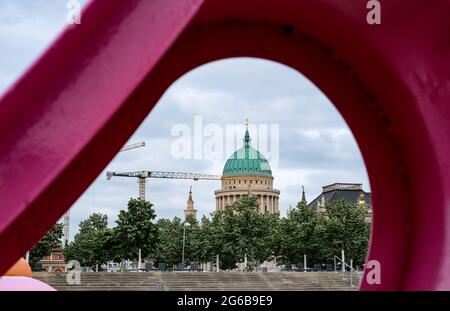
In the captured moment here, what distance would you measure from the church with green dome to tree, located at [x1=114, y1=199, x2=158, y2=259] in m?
59.6

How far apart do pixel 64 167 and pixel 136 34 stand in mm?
1170

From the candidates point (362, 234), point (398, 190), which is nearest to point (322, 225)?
point (362, 234)

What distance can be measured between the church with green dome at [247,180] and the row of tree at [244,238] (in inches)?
1621

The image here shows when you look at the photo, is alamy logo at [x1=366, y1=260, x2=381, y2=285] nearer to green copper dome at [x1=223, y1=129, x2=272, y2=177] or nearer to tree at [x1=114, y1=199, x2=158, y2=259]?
tree at [x1=114, y1=199, x2=158, y2=259]

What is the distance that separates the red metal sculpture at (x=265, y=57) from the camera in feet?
15.2

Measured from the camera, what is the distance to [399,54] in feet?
18.5

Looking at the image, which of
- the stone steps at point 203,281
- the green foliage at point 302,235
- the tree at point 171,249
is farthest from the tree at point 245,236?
the stone steps at point 203,281

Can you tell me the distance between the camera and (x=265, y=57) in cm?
668

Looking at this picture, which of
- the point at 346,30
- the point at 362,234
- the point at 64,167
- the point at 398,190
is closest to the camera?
the point at 64,167

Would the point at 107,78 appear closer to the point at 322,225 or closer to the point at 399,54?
the point at 399,54

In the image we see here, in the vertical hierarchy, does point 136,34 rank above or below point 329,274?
above

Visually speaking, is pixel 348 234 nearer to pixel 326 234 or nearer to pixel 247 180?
pixel 326 234

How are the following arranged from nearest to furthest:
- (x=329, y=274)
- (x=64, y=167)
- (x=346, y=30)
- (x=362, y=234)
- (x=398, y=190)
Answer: (x=64, y=167) < (x=346, y=30) < (x=398, y=190) < (x=329, y=274) < (x=362, y=234)

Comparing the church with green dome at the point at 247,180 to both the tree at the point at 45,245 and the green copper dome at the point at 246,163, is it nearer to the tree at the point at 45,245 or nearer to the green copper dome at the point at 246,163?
the green copper dome at the point at 246,163
